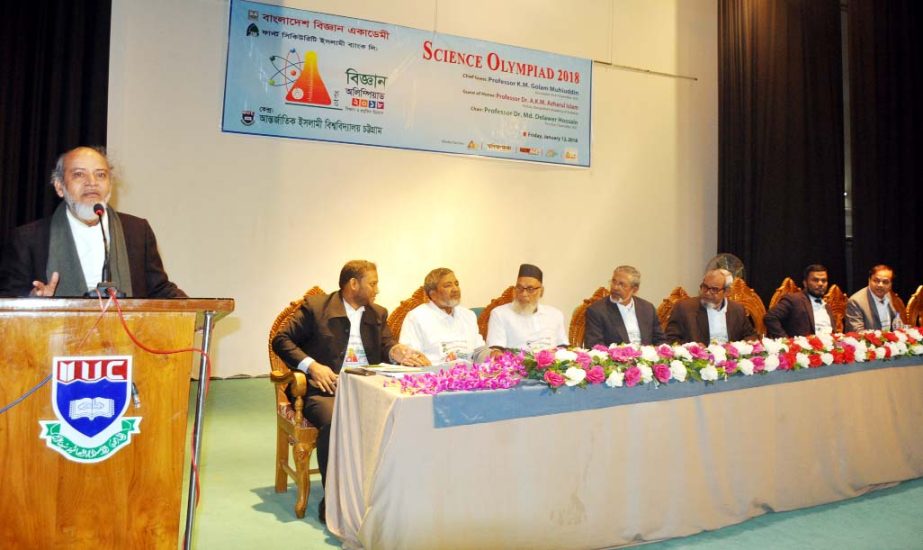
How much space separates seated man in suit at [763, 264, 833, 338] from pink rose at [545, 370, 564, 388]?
337 centimetres

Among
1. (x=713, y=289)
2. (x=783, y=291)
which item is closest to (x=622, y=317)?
(x=713, y=289)

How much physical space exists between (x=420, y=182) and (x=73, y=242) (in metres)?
4.54

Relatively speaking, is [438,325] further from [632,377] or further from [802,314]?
[802,314]

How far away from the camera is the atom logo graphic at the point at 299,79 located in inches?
244

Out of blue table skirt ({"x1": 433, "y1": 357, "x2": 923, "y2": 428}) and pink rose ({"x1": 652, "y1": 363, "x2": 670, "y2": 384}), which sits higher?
pink rose ({"x1": 652, "y1": 363, "x2": 670, "y2": 384})

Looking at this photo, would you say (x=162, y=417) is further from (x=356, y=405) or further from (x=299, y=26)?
(x=299, y=26)

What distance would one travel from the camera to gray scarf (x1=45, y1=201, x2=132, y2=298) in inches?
96.6

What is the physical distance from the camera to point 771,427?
353 cm

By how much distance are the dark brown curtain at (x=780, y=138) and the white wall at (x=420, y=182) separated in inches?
12.4

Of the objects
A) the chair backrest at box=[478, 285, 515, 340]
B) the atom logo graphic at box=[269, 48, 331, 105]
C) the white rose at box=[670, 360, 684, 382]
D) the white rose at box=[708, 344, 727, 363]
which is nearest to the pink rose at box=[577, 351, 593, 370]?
the white rose at box=[670, 360, 684, 382]

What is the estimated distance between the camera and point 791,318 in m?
5.76

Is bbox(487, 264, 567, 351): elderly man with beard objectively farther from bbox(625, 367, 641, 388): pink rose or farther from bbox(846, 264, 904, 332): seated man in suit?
bbox(846, 264, 904, 332): seated man in suit

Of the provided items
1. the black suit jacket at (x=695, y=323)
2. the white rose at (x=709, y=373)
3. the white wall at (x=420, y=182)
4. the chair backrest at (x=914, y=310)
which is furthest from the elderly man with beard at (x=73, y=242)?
the chair backrest at (x=914, y=310)

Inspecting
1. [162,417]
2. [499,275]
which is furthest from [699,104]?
[162,417]
